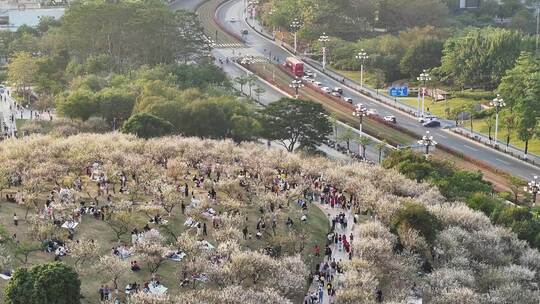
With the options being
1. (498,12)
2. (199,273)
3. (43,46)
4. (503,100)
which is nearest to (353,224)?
(199,273)

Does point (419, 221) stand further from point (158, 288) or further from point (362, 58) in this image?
point (362, 58)

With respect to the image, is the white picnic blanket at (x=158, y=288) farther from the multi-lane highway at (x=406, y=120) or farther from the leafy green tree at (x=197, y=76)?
the leafy green tree at (x=197, y=76)

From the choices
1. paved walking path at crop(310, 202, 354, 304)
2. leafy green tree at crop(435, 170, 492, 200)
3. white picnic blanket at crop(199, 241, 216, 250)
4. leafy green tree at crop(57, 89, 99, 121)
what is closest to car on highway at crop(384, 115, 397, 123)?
leafy green tree at crop(435, 170, 492, 200)

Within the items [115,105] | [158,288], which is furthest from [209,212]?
[115,105]

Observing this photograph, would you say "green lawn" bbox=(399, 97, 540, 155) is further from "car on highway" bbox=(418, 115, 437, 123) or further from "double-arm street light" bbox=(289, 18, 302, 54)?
"double-arm street light" bbox=(289, 18, 302, 54)

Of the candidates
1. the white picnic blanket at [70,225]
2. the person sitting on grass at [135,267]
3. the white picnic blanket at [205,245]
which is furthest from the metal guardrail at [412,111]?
the white picnic blanket at [70,225]

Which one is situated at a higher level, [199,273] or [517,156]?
[199,273]

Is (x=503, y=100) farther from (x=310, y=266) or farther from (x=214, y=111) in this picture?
(x=310, y=266)
